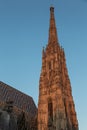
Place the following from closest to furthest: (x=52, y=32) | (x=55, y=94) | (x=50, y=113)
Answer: (x=50, y=113) < (x=55, y=94) < (x=52, y=32)

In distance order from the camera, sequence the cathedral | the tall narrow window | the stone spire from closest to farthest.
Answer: the tall narrow window, the cathedral, the stone spire

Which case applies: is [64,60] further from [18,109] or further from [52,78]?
[18,109]

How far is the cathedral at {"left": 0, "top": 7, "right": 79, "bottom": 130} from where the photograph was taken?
38.0 meters

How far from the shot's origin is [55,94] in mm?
40188

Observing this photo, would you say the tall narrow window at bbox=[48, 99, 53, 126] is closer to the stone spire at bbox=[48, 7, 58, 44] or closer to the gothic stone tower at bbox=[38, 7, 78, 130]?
the gothic stone tower at bbox=[38, 7, 78, 130]

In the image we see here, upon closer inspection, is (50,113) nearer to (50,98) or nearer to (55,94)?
(50,98)

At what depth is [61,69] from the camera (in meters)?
44.7

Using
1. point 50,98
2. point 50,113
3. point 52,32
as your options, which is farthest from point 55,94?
point 52,32

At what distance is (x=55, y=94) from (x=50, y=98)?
125 cm

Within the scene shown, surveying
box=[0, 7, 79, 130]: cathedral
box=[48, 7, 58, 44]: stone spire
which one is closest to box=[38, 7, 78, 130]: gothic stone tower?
box=[0, 7, 79, 130]: cathedral

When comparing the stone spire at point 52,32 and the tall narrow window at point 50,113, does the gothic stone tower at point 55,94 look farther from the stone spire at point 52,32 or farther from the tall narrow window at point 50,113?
the stone spire at point 52,32

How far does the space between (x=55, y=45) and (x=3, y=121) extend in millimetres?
32772

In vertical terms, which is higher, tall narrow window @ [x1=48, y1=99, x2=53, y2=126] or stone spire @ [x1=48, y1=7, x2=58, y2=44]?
stone spire @ [x1=48, y1=7, x2=58, y2=44]

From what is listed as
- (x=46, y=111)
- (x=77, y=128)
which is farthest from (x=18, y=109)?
(x=77, y=128)
